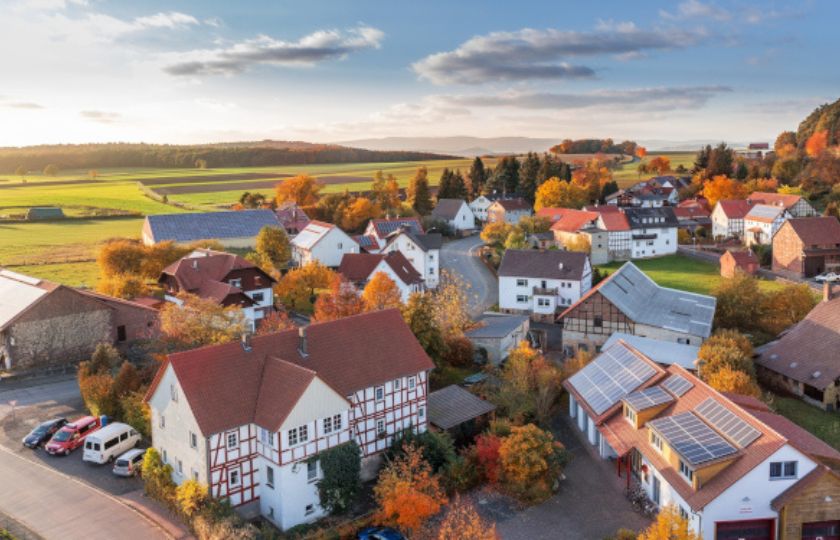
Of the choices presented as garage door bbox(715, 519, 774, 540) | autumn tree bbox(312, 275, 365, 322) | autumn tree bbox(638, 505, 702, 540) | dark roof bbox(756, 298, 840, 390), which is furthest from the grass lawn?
autumn tree bbox(312, 275, 365, 322)

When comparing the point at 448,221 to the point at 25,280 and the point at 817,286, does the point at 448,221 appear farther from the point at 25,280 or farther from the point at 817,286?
the point at 25,280

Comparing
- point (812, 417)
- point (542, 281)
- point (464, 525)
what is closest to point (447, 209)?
point (542, 281)

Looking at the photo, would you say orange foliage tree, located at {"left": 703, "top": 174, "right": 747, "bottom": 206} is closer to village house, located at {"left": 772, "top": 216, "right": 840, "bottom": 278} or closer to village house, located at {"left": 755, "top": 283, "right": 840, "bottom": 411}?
village house, located at {"left": 772, "top": 216, "right": 840, "bottom": 278}

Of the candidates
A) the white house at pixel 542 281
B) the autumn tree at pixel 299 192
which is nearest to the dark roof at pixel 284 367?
the white house at pixel 542 281

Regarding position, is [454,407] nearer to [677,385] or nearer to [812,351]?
[677,385]

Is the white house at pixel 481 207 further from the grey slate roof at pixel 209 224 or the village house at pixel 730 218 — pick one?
the grey slate roof at pixel 209 224

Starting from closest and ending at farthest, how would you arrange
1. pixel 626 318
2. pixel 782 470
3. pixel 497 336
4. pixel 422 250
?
1. pixel 782 470
2. pixel 497 336
3. pixel 626 318
4. pixel 422 250
